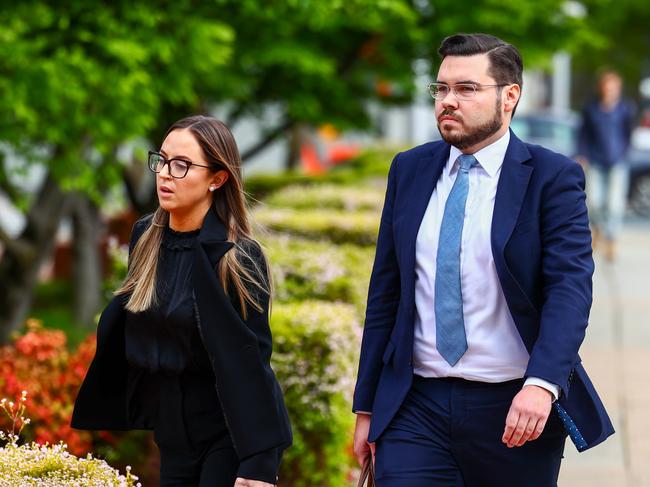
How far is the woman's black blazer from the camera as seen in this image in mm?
3500

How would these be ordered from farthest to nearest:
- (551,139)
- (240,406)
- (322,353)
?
(551,139) < (322,353) < (240,406)

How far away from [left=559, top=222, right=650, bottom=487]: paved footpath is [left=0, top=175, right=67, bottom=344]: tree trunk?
476 centimetres

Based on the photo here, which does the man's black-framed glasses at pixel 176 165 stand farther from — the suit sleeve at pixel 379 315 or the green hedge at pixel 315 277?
the green hedge at pixel 315 277

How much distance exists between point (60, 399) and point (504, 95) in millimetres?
3138

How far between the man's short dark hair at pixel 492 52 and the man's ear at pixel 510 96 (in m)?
0.02

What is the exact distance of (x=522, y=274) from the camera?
138 inches

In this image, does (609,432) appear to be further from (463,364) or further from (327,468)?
(327,468)

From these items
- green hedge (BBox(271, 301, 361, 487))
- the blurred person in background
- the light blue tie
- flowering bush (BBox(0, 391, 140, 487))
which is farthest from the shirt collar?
the blurred person in background

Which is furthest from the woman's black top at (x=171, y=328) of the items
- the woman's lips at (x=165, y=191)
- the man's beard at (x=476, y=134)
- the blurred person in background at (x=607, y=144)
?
the blurred person in background at (x=607, y=144)

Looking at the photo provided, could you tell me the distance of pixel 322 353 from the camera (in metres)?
5.70

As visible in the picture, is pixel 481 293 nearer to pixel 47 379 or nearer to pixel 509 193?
pixel 509 193

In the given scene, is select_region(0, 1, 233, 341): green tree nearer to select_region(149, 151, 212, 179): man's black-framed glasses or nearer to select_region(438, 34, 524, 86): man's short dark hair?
select_region(149, 151, 212, 179): man's black-framed glasses

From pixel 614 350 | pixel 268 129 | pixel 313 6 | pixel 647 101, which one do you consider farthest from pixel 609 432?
pixel 647 101

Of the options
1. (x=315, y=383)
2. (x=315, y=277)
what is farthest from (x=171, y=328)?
(x=315, y=277)
